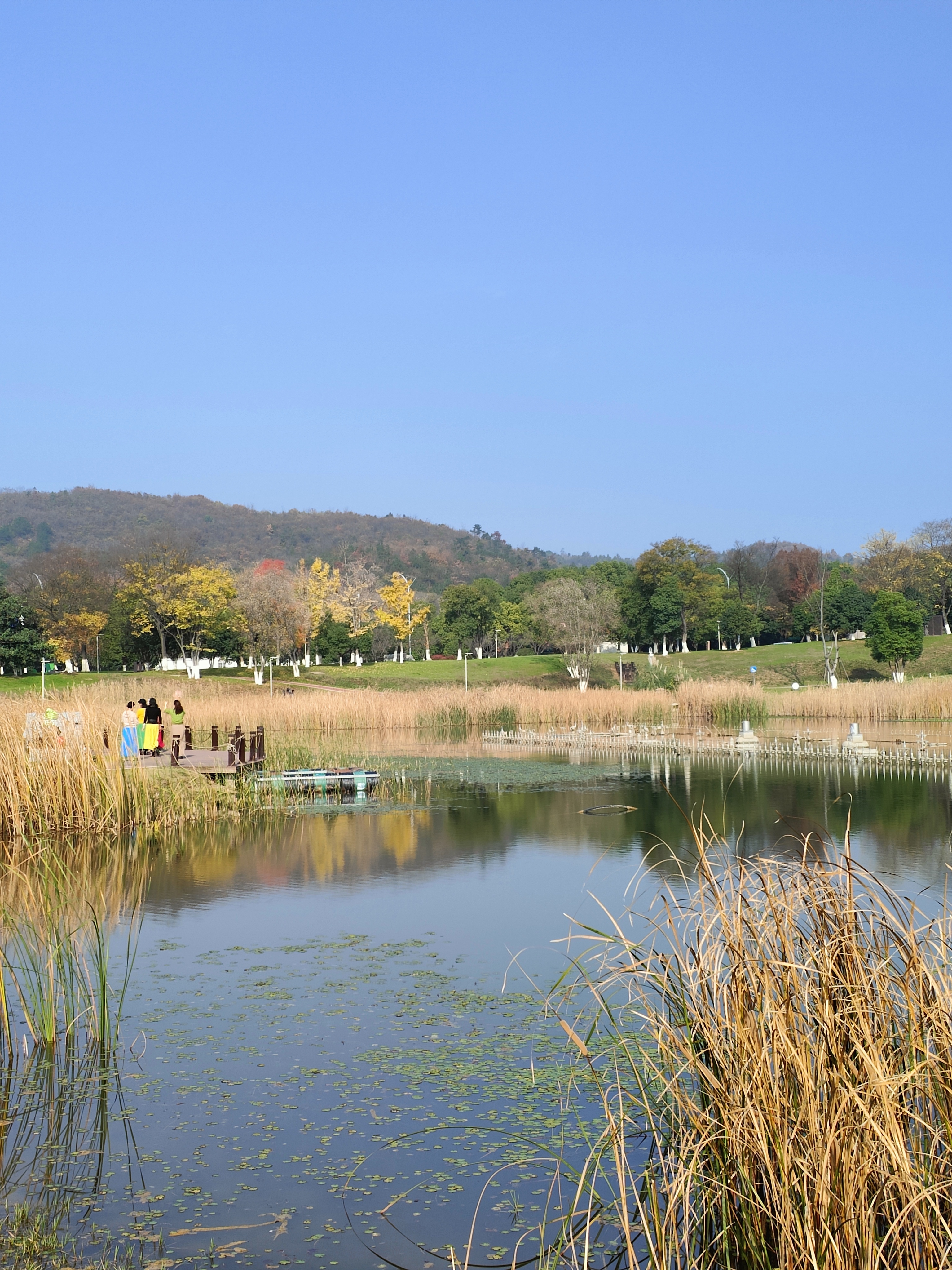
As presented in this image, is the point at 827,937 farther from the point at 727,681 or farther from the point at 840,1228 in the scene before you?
the point at 727,681

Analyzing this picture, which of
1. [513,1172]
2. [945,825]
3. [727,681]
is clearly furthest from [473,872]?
[727,681]

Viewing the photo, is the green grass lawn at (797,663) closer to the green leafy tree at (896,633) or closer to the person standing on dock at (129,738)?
the green leafy tree at (896,633)

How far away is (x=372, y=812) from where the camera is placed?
53.3 ft

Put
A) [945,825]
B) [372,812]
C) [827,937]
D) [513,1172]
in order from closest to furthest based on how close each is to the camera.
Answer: [827,937]
[513,1172]
[945,825]
[372,812]

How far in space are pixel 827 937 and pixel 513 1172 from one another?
5.98ft

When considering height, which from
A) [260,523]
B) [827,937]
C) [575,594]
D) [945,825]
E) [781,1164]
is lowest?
[945,825]

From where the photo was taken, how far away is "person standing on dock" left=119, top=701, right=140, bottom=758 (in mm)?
14047

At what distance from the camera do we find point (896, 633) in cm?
4681

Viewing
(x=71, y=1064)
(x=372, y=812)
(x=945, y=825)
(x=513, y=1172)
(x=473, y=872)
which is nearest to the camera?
(x=513, y=1172)

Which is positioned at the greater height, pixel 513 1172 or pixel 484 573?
pixel 484 573

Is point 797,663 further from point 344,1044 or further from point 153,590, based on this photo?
point 344,1044

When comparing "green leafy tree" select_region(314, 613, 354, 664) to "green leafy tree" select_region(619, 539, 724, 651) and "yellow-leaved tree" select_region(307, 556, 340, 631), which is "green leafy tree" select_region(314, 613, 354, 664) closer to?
"yellow-leaved tree" select_region(307, 556, 340, 631)

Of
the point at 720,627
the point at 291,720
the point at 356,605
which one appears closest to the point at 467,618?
the point at 356,605

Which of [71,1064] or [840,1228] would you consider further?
[71,1064]
